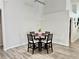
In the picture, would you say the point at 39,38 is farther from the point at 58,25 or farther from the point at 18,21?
the point at 58,25

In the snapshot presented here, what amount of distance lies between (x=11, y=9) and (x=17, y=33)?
1509mm

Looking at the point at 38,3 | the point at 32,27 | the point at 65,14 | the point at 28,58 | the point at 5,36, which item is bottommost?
the point at 28,58

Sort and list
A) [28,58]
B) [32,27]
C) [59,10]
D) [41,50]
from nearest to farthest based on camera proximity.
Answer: [28,58] → [41,50] → [59,10] → [32,27]

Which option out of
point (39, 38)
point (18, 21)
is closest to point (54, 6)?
point (18, 21)

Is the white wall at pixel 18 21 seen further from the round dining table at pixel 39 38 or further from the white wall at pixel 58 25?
the round dining table at pixel 39 38

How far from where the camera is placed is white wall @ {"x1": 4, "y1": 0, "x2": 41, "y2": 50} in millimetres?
6305

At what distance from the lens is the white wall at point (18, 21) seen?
630cm

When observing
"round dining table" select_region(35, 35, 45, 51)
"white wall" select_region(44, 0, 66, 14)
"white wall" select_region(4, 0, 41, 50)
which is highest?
"white wall" select_region(44, 0, 66, 14)

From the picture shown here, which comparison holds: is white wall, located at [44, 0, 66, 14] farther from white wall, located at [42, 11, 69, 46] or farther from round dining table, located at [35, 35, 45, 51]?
round dining table, located at [35, 35, 45, 51]

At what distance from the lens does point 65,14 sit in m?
6.97

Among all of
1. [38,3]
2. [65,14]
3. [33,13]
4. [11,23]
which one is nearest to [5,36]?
[11,23]

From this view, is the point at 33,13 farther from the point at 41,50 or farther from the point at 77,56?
the point at 77,56

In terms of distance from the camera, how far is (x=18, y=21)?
6.86 m

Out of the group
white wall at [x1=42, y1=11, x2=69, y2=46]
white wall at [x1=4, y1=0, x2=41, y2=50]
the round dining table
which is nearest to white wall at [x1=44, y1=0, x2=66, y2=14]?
white wall at [x1=42, y1=11, x2=69, y2=46]
